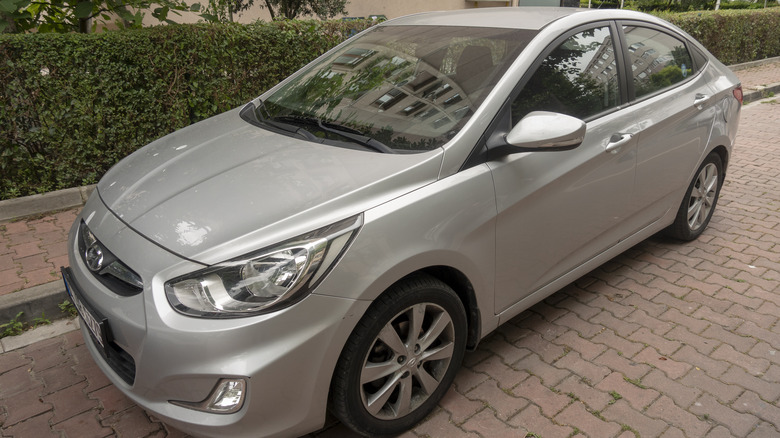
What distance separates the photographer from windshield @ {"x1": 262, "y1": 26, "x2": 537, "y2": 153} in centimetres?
267

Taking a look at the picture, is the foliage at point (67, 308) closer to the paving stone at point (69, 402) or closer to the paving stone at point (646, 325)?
the paving stone at point (69, 402)

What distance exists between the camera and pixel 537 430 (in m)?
2.59

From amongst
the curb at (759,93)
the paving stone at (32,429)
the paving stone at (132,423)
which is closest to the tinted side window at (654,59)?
the paving stone at (132,423)

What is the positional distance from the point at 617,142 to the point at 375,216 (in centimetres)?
164

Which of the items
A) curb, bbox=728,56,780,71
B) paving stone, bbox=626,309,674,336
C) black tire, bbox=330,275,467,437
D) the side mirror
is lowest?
curb, bbox=728,56,780,71

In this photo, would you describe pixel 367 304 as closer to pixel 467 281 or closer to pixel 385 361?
pixel 385 361

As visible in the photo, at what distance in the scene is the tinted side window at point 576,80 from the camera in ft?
9.23

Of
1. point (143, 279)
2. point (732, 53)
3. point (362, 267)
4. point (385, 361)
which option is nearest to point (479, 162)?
point (362, 267)

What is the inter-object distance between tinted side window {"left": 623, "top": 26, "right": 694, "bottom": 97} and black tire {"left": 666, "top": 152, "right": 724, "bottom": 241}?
73cm

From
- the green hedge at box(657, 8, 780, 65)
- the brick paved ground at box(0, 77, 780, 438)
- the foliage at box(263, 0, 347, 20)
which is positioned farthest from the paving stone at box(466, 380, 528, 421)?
the green hedge at box(657, 8, 780, 65)

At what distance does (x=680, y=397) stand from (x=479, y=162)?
1494mm

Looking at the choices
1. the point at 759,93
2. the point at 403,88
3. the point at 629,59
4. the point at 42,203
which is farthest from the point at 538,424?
the point at 759,93

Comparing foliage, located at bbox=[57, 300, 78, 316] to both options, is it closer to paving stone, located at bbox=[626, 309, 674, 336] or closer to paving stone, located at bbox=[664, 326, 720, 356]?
paving stone, located at bbox=[626, 309, 674, 336]

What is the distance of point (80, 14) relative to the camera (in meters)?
4.90
